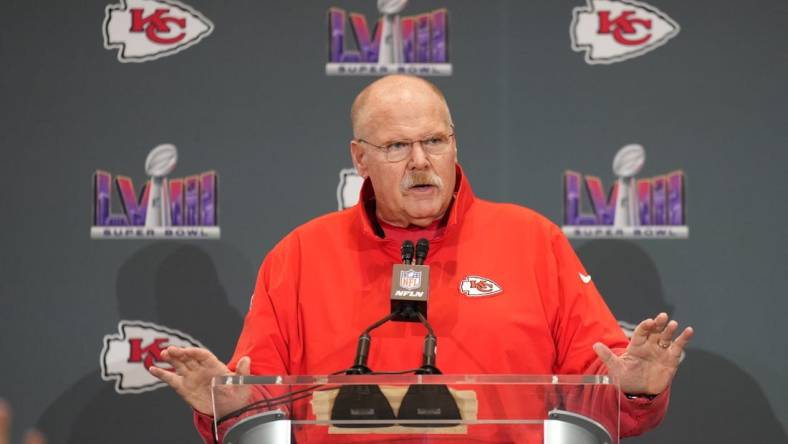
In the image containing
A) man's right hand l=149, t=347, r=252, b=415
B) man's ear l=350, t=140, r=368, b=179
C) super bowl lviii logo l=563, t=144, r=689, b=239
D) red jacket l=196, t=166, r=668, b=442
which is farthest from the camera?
super bowl lviii logo l=563, t=144, r=689, b=239

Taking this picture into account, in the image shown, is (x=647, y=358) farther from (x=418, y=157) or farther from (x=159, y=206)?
(x=159, y=206)

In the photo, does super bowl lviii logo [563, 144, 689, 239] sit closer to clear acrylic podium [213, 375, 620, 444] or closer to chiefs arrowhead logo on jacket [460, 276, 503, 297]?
chiefs arrowhead logo on jacket [460, 276, 503, 297]

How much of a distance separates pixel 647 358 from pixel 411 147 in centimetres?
95

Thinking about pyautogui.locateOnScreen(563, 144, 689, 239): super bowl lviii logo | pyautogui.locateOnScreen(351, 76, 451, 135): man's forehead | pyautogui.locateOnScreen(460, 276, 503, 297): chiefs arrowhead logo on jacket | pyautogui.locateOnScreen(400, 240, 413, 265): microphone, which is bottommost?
pyautogui.locateOnScreen(460, 276, 503, 297): chiefs arrowhead logo on jacket

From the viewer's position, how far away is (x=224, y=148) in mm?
3451

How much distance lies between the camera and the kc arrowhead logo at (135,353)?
3.41 m

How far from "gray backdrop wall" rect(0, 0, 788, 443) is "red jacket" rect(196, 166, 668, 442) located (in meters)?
0.61

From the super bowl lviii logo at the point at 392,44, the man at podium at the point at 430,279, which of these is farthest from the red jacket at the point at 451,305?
the super bowl lviii logo at the point at 392,44

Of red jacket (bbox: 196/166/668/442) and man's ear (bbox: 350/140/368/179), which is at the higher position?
man's ear (bbox: 350/140/368/179)

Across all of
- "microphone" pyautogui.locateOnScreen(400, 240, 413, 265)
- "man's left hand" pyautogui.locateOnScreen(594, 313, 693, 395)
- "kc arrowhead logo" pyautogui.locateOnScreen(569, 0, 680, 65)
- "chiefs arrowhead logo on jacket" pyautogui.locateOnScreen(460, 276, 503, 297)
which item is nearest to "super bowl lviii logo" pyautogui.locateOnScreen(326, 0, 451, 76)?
"kc arrowhead logo" pyautogui.locateOnScreen(569, 0, 680, 65)

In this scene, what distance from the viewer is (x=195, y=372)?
2109mm

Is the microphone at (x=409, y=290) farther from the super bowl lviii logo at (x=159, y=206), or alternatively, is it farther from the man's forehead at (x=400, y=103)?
the super bowl lviii logo at (x=159, y=206)

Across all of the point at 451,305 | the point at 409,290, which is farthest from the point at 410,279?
the point at 451,305

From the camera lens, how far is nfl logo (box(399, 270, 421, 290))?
225 centimetres
